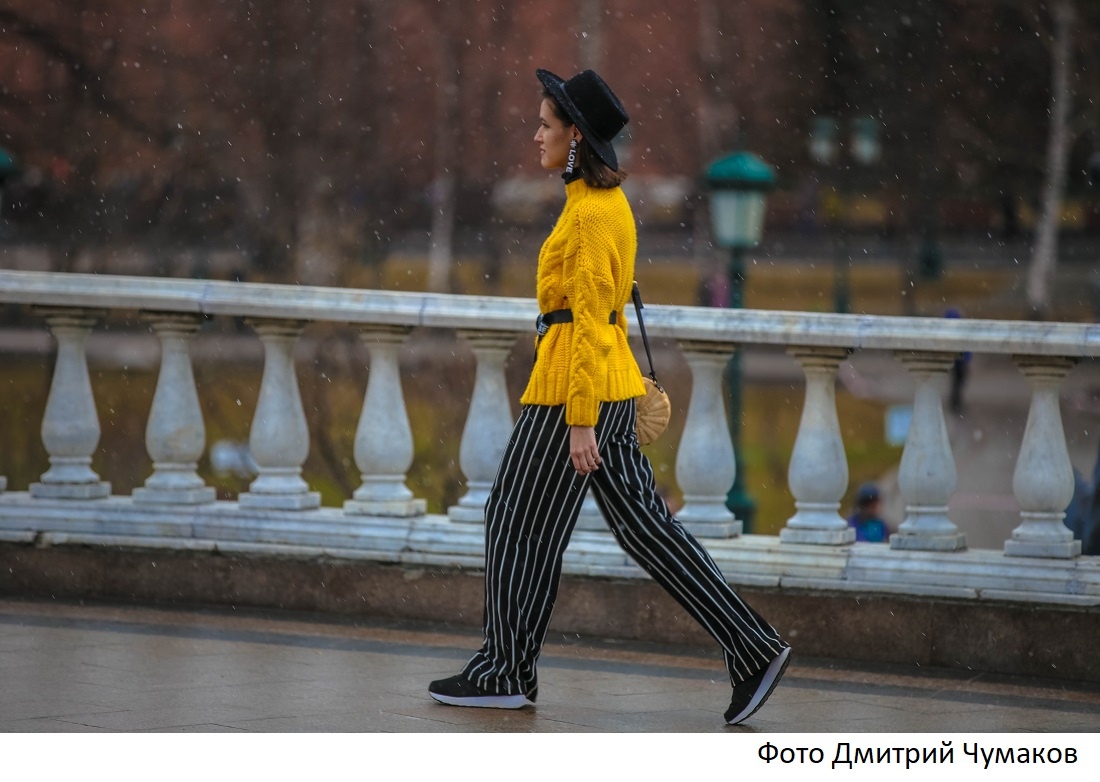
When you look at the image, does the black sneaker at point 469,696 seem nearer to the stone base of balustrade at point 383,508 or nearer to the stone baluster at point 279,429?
the stone base of balustrade at point 383,508

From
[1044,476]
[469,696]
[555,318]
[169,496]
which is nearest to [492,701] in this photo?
[469,696]

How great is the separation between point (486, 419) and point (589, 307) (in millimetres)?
1904

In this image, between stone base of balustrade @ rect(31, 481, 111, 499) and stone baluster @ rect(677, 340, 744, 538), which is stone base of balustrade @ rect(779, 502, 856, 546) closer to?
stone baluster @ rect(677, 340, 744, 538)

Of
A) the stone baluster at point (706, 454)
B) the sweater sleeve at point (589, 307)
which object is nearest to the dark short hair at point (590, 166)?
the sweater sleeve at point (589, 307)

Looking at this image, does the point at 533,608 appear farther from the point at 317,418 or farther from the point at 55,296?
the point at 317,418

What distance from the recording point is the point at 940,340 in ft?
21.9

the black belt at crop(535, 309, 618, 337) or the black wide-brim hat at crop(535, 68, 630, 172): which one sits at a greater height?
the black wide-brim hat at crop(535, 68, 630, 172)

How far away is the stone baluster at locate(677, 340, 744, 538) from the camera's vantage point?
23.2ft

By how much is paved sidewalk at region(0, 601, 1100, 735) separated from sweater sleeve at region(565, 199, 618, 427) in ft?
3.29

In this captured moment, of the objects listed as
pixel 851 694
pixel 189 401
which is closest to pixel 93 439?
pixel 189 401

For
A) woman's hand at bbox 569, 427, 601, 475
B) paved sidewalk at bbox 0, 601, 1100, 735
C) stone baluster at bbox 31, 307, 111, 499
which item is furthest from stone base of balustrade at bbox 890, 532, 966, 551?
stone baluster at bbox 31, 307, 111, 499

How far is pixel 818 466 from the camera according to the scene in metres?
6.97

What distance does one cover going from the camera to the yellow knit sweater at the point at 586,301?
552cm

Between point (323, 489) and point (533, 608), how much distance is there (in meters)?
15.8
